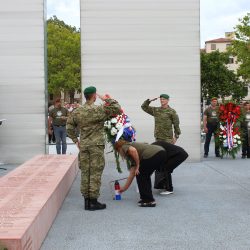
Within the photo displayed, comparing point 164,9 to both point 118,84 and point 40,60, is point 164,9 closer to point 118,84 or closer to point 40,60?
point 118,84

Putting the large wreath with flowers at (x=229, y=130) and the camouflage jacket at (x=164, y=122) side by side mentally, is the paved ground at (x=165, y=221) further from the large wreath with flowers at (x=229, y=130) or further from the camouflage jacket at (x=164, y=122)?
the large wreath with flowers at (x=229, y=130)

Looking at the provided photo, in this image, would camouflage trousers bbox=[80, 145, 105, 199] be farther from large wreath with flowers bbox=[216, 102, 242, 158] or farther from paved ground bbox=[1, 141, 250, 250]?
large wreath with flowers bbox=[216, 102, 242, 158]

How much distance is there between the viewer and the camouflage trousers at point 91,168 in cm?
796

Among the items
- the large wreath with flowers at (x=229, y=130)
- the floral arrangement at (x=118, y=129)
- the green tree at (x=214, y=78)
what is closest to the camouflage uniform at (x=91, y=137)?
the floral arrangement at (x=118, y=129)

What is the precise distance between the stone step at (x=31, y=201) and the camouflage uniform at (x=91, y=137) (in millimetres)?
488

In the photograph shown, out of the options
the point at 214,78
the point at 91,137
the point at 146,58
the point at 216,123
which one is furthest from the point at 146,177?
the point at 214,78

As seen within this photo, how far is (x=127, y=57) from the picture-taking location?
→ 1538cm

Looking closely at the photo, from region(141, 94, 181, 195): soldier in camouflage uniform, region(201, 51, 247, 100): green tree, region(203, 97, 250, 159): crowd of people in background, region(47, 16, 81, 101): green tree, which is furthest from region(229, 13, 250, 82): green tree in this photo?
region(141, 94, 181, 195): soldier in camouflage uniform

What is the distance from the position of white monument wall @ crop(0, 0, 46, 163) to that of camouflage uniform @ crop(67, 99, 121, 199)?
735 cm

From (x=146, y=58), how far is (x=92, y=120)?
7.74 meters

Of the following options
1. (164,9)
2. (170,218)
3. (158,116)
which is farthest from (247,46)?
(170,218)

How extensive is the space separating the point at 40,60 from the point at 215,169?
5.62 metres

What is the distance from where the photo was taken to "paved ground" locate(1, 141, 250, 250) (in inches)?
233

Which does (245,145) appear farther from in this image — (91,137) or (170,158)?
(91,137)
